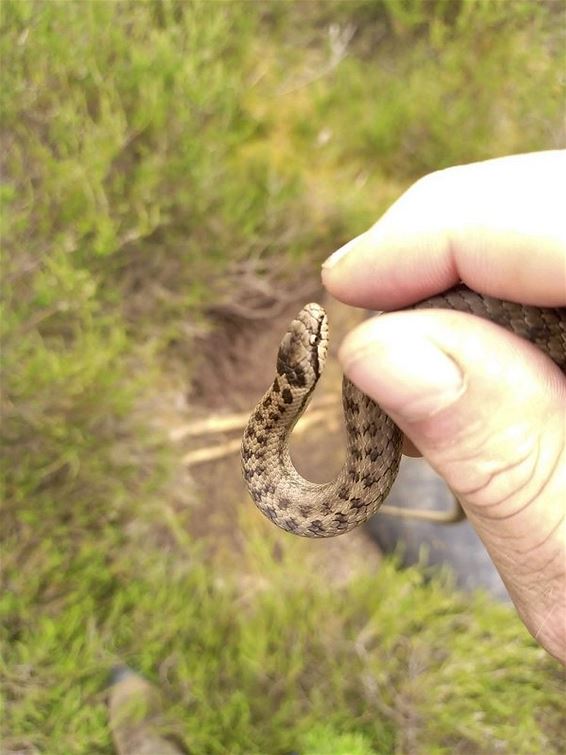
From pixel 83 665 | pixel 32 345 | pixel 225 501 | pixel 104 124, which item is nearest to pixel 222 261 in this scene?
pixel 104 124

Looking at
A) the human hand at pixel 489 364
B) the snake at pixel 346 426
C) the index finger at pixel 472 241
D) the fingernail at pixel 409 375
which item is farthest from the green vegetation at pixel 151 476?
the fingernail at pixel 409 375

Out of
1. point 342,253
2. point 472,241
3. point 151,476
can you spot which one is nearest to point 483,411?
point 472,241

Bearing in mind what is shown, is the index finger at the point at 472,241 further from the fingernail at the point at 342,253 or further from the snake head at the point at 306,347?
the snake head at the point at 306,347

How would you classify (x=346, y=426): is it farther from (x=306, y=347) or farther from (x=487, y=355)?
(x=487, y=355)

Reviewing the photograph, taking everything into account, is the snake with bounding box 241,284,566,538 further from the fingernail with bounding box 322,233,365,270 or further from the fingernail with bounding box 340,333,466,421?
the fingernail with bounding box 340,333,466,421

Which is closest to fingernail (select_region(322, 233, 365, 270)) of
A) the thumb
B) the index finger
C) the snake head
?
the index finger

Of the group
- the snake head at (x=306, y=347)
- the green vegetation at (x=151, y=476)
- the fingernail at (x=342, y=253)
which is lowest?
the green vegetation at (x=151, y=476)
